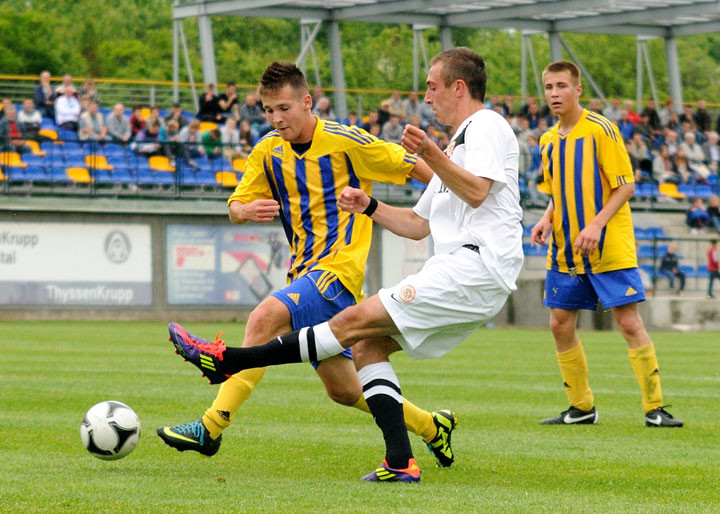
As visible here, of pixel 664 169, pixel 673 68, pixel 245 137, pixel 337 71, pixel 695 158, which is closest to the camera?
pixel 245 137

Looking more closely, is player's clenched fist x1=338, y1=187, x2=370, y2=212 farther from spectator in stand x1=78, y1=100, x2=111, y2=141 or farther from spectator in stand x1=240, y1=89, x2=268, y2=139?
spectator in stand x1=240, y1=89, x2=268, y2=139

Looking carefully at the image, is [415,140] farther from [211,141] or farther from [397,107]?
[397,107]

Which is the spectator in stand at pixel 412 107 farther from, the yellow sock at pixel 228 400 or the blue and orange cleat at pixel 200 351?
the blue and orange cleat at pixel 200 351

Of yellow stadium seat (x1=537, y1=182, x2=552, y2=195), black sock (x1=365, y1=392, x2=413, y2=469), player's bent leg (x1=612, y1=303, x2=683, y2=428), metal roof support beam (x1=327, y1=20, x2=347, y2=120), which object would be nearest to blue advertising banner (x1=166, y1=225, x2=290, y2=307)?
metal roof support beam (x1=327, y1=20, x2=347, y2=120)

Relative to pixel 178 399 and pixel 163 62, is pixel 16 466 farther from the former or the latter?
pixel 163 62

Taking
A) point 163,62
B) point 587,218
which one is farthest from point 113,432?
point 163,62

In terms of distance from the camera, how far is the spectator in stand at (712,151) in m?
29.8

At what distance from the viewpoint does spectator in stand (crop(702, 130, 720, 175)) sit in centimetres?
2983

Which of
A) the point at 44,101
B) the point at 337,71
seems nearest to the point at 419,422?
the point at 44,101

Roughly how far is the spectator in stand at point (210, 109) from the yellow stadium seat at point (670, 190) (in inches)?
422

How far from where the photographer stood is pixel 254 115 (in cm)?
2620

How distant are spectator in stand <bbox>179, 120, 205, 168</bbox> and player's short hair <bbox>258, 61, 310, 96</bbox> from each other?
1916 cm

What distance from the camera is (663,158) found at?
29422 millimetres

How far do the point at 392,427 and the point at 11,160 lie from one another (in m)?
20.0
